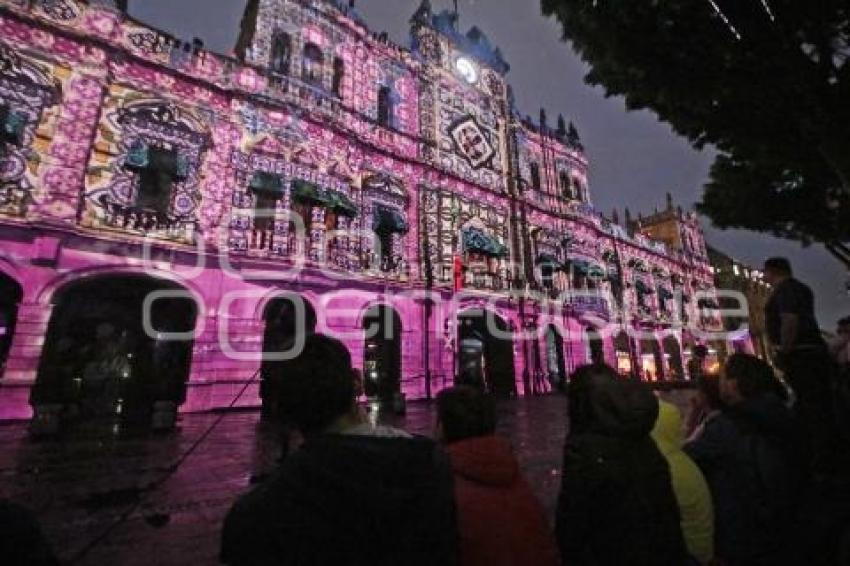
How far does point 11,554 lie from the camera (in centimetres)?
110

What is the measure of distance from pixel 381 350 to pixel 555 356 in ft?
25.0

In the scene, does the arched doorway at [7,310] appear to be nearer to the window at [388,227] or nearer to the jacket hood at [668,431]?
the window at [388,227]

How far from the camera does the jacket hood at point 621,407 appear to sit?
1.71m

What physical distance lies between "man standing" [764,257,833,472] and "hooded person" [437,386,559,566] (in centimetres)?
302

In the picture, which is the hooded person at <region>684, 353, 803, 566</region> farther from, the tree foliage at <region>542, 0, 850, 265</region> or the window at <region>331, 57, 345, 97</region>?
the window at <region>331, 57, 345, 97</region>

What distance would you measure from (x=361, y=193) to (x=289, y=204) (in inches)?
98.1

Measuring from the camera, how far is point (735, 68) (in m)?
5.04

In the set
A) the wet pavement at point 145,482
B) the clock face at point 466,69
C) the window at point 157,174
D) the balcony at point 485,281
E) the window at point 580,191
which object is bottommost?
the wet pavement at point 145,482

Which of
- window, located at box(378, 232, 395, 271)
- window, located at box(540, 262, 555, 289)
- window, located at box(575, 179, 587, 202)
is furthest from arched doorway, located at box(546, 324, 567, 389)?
window, located at box(575, 179, 587, 202)

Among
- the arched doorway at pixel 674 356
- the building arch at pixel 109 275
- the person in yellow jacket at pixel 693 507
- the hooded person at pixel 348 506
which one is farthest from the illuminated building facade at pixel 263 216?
the arched doorway at pixel 674 356

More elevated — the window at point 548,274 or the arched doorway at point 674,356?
the window at point 548,274

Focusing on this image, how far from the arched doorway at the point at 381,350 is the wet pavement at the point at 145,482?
5846 mm

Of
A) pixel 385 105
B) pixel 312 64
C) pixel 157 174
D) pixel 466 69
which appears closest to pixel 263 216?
pixel 157 174

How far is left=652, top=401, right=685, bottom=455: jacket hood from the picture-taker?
2020mm
